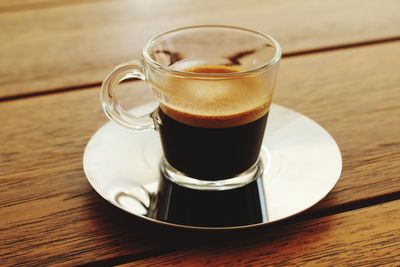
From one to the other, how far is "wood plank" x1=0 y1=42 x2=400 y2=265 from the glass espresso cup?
9 centimetres

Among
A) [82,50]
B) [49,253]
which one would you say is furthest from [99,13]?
[49,253]

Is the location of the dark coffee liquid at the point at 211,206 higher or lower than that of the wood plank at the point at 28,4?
higher


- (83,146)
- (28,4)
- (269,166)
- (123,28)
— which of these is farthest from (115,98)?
(28,4)

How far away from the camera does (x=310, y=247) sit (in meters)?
0.44

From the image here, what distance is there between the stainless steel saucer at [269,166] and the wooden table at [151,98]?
0.04 ft

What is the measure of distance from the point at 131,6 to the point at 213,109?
0.63m

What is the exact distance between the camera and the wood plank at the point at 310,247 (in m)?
0.42

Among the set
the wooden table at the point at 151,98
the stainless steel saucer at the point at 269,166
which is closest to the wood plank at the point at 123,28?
the wooden table at the point at 151,98

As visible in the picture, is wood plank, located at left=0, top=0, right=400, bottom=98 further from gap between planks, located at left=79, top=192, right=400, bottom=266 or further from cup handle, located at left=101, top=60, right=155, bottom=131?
gap between planks, located at left=79, top=192, right=400, bottom=266

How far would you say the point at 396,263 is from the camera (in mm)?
417

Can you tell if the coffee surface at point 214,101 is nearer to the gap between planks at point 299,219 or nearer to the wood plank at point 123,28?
the gap between planks at point 299,219

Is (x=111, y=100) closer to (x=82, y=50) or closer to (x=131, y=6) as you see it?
(x=82, y=50)

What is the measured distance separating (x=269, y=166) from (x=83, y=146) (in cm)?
22

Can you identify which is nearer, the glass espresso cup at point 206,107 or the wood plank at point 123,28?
the glass espresso cup at point 206,107
